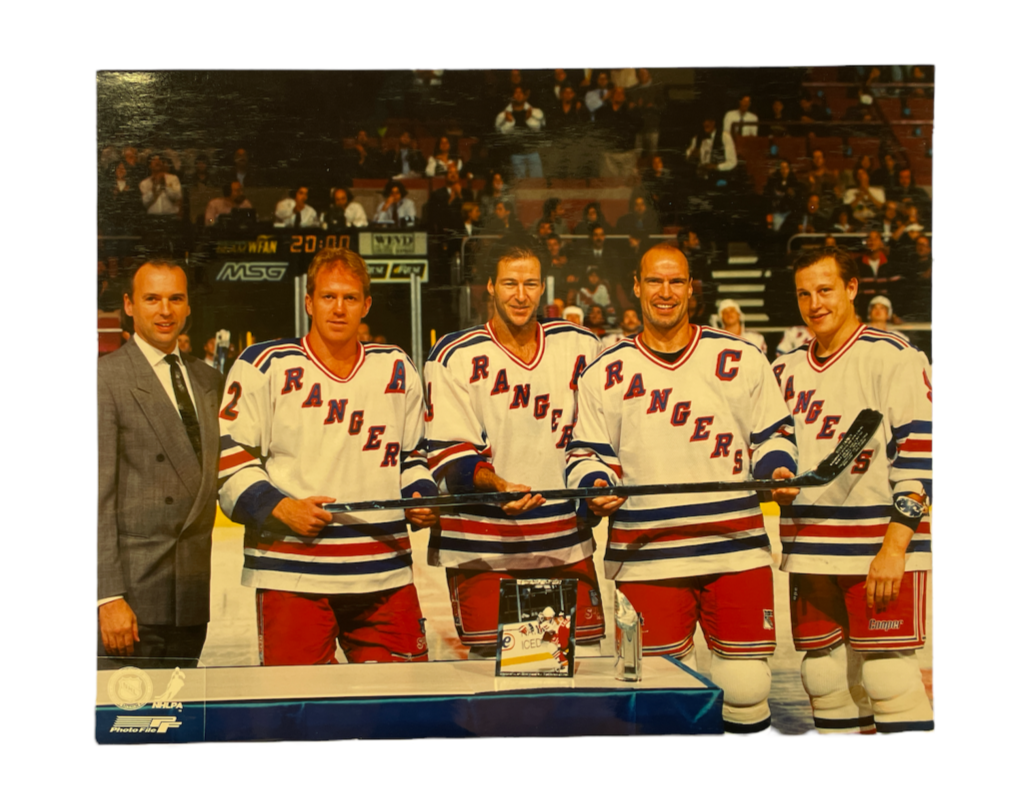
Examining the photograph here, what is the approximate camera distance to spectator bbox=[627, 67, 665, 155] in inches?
152

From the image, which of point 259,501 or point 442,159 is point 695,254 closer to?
point 442,159

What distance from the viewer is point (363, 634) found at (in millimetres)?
3805

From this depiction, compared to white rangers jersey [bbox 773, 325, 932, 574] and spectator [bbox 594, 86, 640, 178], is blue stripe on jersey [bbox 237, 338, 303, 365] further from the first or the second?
white rangers jersey [bbox 773, 325, 932, 574]

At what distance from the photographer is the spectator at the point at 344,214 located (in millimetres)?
3838

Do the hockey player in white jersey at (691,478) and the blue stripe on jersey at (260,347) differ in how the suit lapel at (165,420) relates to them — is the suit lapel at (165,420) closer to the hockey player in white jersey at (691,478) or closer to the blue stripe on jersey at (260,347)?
the blue stripe on jersey at (260,347)

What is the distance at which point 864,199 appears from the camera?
3.92 meters

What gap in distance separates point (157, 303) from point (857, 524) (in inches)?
106

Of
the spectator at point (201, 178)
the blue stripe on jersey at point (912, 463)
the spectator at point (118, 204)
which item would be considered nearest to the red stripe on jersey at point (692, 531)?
the blue stripe on jersey at point (912, 463)

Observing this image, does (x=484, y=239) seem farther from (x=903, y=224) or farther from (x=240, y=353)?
(x=903, y=224)

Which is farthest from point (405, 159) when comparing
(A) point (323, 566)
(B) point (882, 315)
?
(B) point (882, 315)

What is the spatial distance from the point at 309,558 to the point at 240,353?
2.59ft

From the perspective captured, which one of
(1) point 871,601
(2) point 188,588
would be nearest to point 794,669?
(1) point 871,601

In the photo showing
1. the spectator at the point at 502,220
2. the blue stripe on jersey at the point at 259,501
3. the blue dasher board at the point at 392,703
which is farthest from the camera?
the spectator at the point at 502,220

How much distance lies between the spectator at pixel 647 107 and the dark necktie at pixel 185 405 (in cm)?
188
